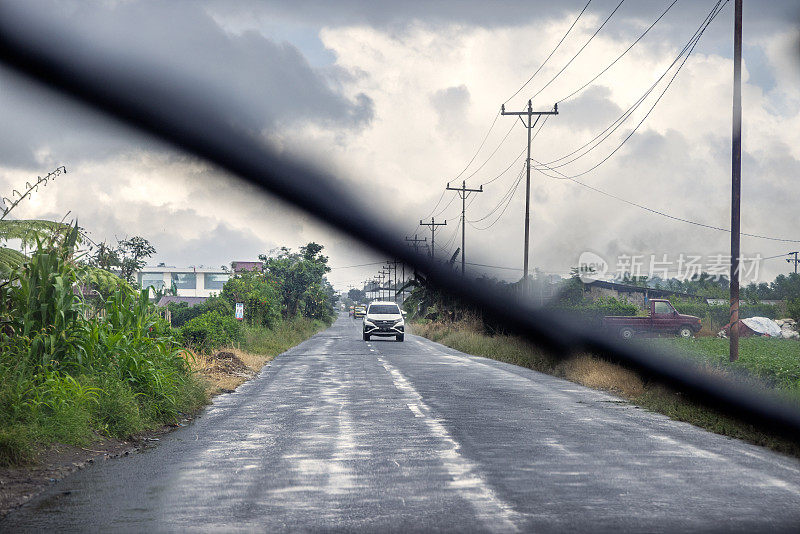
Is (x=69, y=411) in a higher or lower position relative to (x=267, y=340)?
higher

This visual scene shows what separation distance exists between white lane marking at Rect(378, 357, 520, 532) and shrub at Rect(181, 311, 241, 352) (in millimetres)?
14437

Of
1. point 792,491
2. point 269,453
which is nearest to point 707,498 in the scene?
point 792,491

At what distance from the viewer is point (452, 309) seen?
56.3 m

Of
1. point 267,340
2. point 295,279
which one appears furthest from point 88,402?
point 295,279

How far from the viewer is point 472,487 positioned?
7.35 meters

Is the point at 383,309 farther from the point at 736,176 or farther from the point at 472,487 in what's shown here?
the point at 472,487

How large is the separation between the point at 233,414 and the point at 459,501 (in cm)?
706

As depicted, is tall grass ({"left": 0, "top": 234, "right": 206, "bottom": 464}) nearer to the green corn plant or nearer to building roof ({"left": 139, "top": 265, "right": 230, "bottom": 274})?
the green corn plant

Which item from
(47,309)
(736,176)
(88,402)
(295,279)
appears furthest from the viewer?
(295,279)

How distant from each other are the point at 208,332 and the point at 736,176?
15778 mm

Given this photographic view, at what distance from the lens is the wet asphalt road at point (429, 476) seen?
616 centimetres

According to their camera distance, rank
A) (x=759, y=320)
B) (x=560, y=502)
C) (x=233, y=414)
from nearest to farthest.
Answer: (x=560, y=502) → (x=233, y=414) → (x=759, y=320)

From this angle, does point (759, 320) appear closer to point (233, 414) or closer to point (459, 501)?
point (233, 414)

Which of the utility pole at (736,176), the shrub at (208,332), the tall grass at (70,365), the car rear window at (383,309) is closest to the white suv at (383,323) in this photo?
the car rear window at (383,309)
